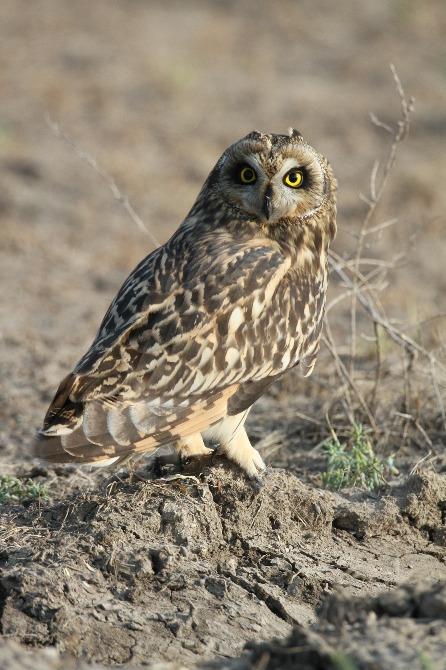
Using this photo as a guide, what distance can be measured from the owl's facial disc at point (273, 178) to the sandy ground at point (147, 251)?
54 cm

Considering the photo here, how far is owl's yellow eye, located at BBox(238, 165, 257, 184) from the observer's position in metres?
5.69

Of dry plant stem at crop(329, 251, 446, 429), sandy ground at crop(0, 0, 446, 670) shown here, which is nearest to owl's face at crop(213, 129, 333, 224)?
sandy ground at crop(0, 0, 446, 670)

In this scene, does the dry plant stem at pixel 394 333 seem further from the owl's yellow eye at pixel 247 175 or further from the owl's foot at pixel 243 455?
the owl's foot at pixel 243 455

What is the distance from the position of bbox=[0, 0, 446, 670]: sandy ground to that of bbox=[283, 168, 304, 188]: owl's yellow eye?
62 centimetres

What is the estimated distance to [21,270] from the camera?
34.2ft

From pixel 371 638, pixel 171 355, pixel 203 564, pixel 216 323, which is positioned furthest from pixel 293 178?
pixel 371 638

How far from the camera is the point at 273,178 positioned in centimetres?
557

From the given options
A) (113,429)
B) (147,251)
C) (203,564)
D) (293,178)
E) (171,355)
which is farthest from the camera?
(147,251)

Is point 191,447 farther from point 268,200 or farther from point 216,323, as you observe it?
point 268,200

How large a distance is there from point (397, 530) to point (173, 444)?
1.21m

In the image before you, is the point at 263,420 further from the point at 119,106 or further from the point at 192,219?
the point at 119,106

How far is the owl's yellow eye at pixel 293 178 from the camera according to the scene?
565 centimetres

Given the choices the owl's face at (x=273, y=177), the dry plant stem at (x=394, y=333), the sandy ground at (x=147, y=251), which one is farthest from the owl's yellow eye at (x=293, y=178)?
the dry plant stem at (x=394, y=333)

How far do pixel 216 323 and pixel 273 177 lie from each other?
0.82 metres
